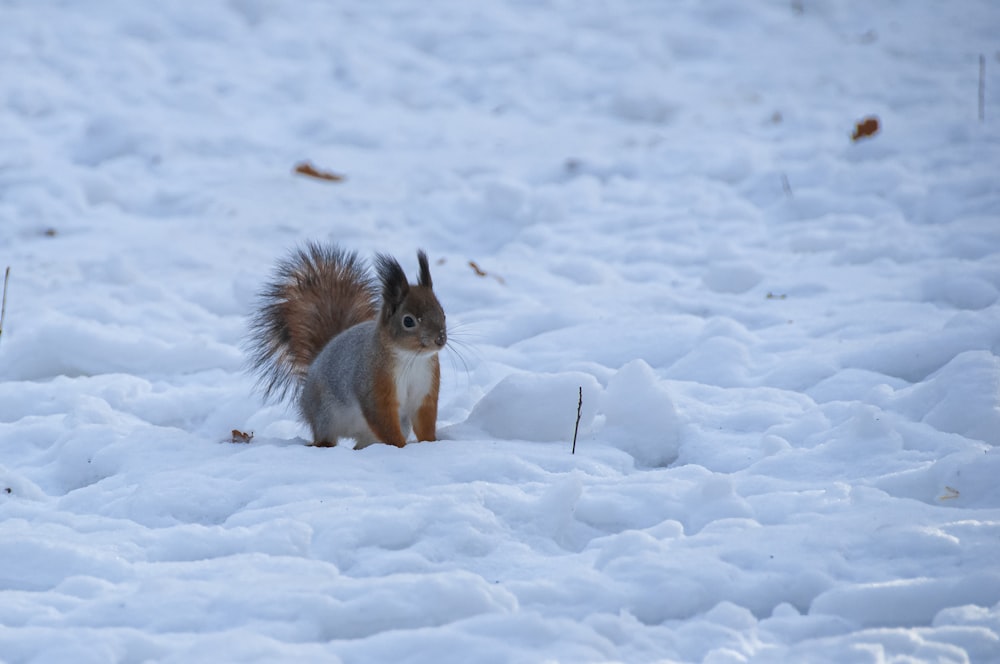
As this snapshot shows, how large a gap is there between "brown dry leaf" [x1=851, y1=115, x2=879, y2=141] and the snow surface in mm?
62

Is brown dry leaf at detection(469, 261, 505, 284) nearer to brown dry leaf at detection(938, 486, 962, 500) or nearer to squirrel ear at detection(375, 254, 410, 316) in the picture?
squirrel ear at detection(375, 254, 410, 316)

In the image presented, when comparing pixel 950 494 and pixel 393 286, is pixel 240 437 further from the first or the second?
pixel 950 494

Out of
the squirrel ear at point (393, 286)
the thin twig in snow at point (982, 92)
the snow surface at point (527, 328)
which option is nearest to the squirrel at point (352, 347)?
the squirrel ear at point (393, 286)

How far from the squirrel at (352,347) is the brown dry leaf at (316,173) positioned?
238 centimetres

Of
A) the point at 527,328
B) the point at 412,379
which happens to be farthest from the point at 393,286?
the point at 527,328

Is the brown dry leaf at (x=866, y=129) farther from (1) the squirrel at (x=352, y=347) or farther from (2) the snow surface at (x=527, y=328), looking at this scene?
(1) the squirrel at (x=352, y=347)

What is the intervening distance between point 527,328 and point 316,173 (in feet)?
7.52

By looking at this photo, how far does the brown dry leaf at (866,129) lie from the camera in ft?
19.8

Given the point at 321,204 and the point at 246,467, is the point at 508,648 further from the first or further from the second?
the point at 321,204

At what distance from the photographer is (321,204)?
5.74 metres

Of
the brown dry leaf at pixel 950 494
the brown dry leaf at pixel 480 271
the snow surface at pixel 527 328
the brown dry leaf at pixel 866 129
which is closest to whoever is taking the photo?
the snow surface at pixel 527 328

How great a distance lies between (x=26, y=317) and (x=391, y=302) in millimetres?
1876

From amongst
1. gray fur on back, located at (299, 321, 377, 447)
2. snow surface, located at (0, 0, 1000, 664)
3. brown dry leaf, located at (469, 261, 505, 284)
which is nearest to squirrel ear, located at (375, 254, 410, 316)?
gray fur on back, located at (299, 321, 377, 447)

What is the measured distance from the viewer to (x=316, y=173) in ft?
19.9
